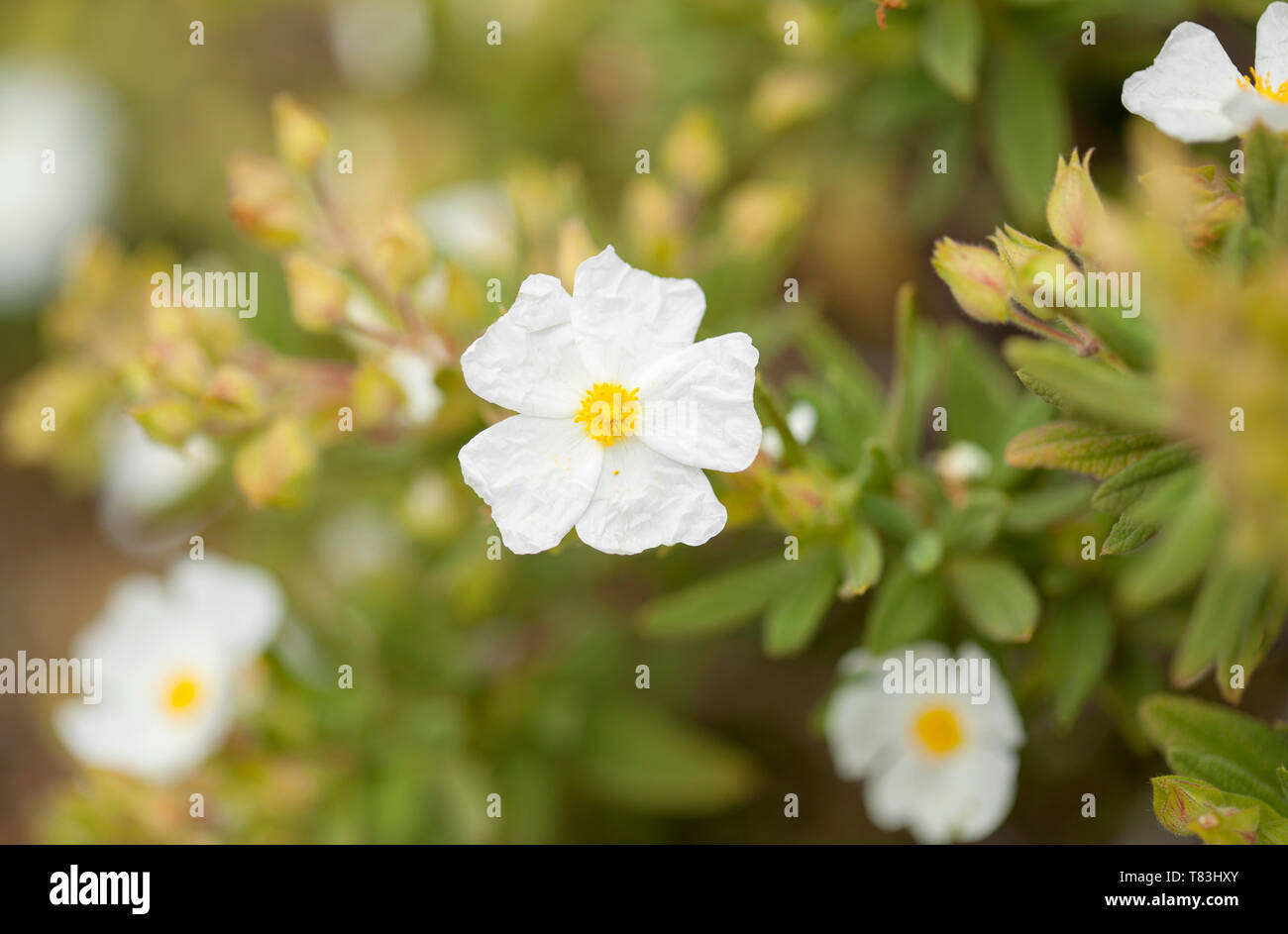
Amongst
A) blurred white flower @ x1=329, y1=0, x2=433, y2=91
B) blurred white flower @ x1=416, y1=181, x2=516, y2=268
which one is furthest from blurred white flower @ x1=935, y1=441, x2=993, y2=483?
blurred white flower @ x1=329, y1=0, x2=433, y2=91

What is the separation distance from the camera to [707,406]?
1.25 metres

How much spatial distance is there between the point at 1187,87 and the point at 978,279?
1.16 feet

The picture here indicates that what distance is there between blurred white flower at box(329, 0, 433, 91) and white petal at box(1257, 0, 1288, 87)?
2.72 meters

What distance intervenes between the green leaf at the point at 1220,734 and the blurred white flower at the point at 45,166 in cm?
355

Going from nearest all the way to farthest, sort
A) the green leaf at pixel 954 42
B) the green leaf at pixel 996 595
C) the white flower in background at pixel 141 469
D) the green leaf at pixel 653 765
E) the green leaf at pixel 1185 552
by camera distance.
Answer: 1. the green leaf at pixel 1185 552
2. the green leaf at pixel 996 595
3. the green leaf at pixel 954 42
4. the green leaf at pixel 653 765
5. the white flower in background at pixel 141 469

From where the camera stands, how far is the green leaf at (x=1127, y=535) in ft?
4.17

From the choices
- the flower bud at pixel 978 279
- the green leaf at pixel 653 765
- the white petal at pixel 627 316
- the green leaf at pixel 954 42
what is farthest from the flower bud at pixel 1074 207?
the green leaf at pixel 653 765

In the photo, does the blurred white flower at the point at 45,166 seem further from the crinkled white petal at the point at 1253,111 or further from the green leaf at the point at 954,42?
the crinkled white petal at the point at 1253,111

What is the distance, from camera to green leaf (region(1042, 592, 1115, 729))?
1.66 meters

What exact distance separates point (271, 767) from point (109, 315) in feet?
3.50

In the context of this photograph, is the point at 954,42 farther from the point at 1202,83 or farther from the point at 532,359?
the point at 532,359

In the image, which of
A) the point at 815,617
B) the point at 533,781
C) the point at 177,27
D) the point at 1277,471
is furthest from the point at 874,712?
the point at 177,27

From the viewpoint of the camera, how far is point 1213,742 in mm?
1471

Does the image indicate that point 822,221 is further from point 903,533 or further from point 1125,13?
point 903,533
